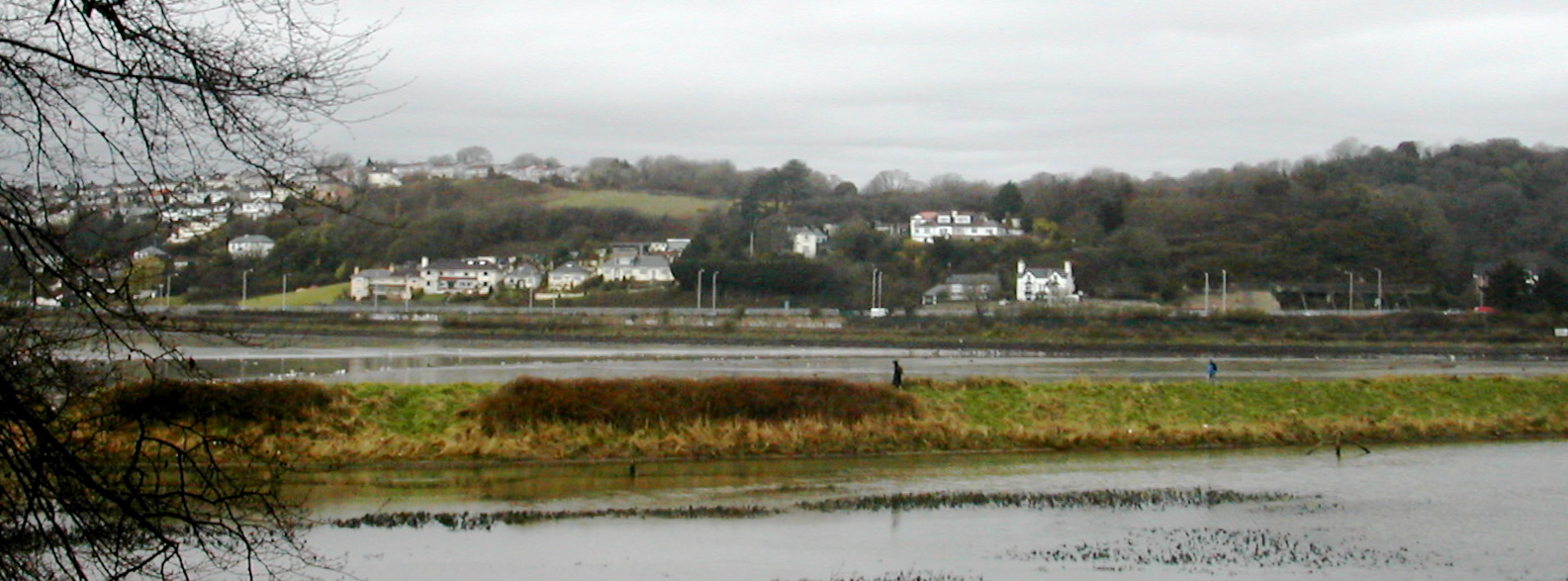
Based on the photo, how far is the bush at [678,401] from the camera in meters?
26.7

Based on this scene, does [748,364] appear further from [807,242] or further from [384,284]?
[807,242]

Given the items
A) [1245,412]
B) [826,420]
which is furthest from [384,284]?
[1245,412]

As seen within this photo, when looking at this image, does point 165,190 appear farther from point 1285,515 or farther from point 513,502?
point 1285,515

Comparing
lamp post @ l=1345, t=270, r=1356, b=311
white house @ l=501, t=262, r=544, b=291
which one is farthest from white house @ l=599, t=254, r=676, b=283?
lamp post @ l=1345, t=270, r=1356, b=311

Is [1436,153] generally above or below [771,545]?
above

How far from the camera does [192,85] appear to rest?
261 inches

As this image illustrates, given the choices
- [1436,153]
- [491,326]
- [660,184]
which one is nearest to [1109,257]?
[491,326]

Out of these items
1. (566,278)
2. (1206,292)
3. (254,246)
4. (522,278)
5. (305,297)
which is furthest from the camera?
(522,278)

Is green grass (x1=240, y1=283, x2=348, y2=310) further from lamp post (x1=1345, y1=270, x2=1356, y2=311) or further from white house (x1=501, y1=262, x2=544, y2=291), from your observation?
lamp post (x1=1345, y1=270, x2=1356, y2=311)

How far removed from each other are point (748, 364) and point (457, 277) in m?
64.6

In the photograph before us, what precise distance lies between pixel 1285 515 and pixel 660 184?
15574cm

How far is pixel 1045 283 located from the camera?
102 metres

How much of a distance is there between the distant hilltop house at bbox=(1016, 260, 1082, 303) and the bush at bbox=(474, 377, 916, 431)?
7098cm

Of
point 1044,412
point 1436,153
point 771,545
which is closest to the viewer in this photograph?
point 771,545
